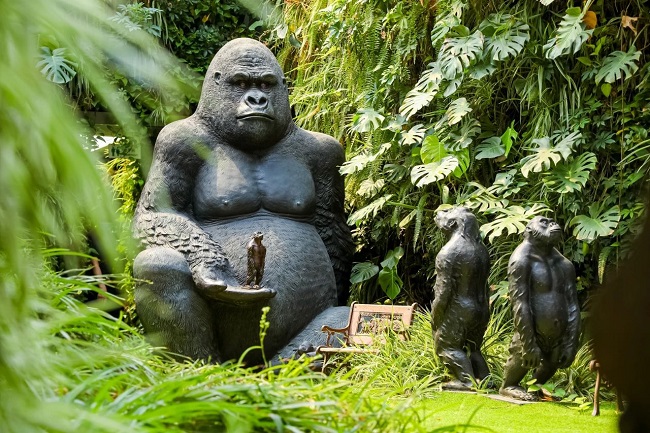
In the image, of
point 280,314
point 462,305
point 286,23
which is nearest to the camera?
point 462,305

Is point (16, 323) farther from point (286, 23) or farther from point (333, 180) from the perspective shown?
point (286, 23)

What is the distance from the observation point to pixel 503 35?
648 cm

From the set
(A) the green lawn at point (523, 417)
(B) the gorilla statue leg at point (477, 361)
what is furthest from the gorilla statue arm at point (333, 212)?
(A) the green lawn at point (523, 417)

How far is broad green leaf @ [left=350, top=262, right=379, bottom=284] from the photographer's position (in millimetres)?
6996

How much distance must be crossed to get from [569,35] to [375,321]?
81.7 inches

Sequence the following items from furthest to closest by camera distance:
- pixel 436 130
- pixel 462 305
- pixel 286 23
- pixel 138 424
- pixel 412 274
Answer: pixel 286 23, pixel 412 274, pixel 436 130, pixel 462 305, pixel 138 424

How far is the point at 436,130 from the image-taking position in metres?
6.75

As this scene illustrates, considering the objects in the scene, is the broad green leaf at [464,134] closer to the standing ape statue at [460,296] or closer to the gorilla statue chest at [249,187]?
the gorilla statue chest at [249,187]

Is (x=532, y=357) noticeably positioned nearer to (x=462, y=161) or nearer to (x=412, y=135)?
(x=462, y=161)

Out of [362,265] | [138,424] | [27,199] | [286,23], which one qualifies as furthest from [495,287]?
[27,199]

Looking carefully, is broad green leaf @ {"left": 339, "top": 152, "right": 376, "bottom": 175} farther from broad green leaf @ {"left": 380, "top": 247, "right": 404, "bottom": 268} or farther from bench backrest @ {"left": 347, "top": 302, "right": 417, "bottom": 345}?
bench backrest @ {"left": 347, "top": 302, "right": 417, "bottom": 345}

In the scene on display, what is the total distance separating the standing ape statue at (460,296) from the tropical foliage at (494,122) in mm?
1073

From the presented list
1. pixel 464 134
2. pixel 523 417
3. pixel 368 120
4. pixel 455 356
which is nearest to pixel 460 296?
pixel 455 356

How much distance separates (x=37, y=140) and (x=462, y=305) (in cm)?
392
